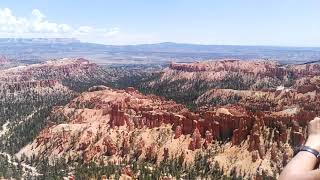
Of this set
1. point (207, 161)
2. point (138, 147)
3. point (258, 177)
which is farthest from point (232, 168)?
point (138, 147)

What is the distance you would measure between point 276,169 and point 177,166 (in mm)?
18791

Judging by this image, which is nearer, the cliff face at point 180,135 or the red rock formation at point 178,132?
the cliff face at point 180,135

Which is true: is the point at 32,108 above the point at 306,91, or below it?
below

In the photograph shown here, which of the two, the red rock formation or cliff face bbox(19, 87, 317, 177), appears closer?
cliff face bbox(19, 87, 317, 177)

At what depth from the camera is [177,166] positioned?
92.8 m

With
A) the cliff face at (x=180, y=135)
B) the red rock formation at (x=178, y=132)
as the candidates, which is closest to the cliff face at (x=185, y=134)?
the cliff face at (x=180, y=135)

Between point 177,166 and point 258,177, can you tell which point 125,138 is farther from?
point 258,177

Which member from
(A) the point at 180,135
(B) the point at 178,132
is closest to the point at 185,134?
(A) the point at 180,135

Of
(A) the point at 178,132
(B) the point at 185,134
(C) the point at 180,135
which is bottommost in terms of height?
(C) the point at 180,135

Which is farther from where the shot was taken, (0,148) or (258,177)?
(0,148)

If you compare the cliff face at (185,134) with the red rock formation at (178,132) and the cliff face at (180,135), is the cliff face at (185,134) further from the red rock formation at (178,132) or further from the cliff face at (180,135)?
the red rock formation at (178,132)

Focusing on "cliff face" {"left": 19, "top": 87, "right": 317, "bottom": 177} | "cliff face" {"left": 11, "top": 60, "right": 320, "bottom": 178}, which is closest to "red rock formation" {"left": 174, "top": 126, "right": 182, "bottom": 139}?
"cliff face" {"left": 19, "top": 87, "right": 317, "bottom": 177}

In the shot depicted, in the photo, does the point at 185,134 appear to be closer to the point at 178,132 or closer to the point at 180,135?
the point at 180,135

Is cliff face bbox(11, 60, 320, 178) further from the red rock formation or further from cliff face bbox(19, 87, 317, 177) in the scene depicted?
the red rock formation
